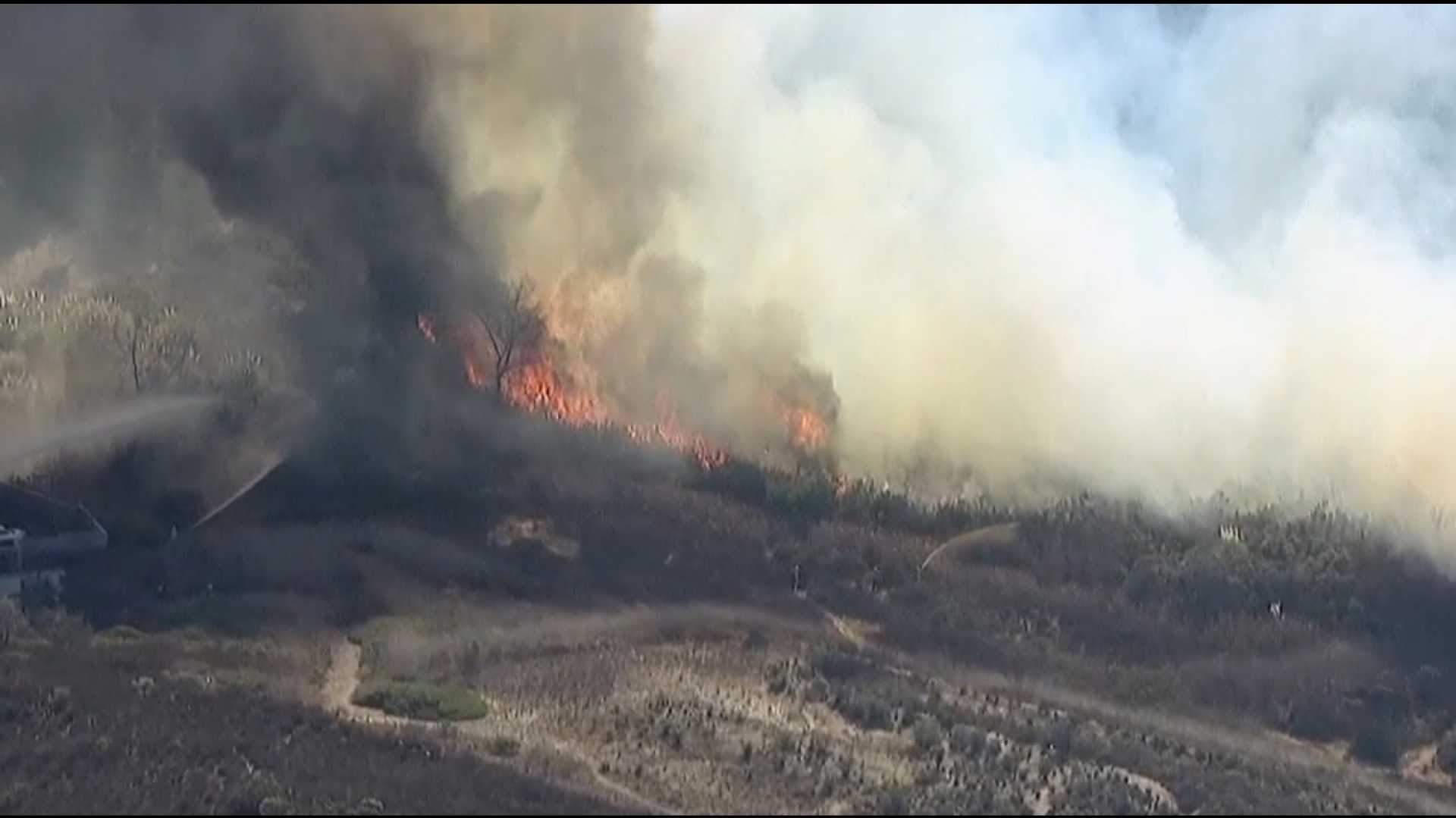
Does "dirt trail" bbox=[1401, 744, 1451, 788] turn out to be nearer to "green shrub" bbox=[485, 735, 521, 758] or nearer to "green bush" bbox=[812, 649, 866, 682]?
"green bush" bbox=[812, 649, 866, 682]

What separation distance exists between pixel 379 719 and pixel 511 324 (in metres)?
15.7

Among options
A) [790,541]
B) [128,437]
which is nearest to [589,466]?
[790,541]

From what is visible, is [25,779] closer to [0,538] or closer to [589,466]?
[0,538]

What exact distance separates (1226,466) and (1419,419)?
14.7 ft

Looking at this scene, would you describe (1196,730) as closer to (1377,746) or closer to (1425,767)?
(1377,746)

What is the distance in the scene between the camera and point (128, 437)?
160 feet

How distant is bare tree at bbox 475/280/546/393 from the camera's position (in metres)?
52.2

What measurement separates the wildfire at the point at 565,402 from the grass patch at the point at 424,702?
12597 mm

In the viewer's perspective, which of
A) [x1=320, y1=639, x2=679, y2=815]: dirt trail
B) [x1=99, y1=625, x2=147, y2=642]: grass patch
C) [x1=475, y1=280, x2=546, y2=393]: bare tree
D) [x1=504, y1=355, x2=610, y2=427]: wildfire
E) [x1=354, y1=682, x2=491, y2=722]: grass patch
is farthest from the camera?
[x1=475, y1=280, x2=546, y2=393]: bare tree

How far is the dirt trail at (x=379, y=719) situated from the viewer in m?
34.5

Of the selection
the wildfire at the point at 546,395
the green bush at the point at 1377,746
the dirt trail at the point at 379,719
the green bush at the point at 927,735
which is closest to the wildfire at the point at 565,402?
the wildfire at the point at 546,395

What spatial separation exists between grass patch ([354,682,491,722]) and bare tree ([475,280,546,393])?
1386 centimetres

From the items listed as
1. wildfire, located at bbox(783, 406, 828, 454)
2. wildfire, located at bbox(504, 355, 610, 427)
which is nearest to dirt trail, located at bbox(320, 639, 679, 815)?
wildfire, located at bbox(504, 355, 610, 427)

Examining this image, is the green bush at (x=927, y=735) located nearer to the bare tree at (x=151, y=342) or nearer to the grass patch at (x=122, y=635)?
the grass patch at (x=122, y=635)
